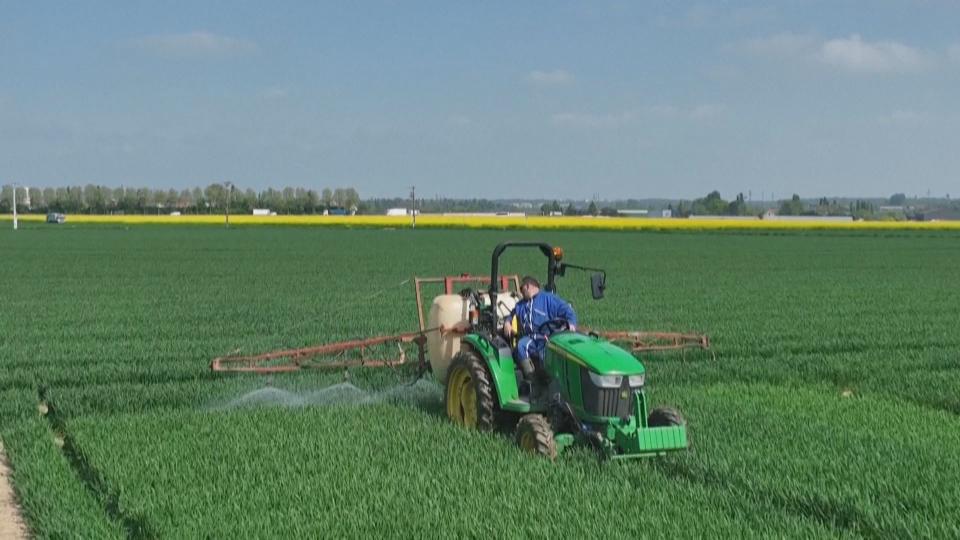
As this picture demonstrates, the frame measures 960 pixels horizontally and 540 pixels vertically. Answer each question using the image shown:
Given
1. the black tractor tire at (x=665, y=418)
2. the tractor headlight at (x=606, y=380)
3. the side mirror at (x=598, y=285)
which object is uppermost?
the side mirror at (x=598, y=285)

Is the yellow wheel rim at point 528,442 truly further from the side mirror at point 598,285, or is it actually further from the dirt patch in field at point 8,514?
the dirt patch in field at point 8,514

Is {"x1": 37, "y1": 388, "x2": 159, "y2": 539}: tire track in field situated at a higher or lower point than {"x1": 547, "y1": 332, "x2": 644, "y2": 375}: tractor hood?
lower

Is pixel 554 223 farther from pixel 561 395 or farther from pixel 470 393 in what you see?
pixel 561 395

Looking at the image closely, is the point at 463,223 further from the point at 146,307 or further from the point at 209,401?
the point at 209,401

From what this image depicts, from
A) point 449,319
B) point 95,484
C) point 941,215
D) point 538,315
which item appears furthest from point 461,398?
point 941,215

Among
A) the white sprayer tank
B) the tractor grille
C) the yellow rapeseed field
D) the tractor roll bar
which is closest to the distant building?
the yellow rapeseed field

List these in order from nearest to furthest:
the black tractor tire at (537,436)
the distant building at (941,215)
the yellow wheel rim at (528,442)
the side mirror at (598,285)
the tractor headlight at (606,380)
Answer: the tractor headlight at (606,380) < the black tractor tire at (537,436) < the yellow wheel rim at (528,442) < the side mirror at (598,285) < the distant building at (941,215)

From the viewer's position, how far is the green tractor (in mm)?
8609

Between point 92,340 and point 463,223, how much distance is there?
73762 millimetres

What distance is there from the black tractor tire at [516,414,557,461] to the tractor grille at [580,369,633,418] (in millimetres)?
368

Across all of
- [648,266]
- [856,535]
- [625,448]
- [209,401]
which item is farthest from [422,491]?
[648,266]

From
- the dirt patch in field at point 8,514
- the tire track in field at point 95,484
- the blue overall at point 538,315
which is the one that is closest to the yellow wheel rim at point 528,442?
the blue overall at point 538,315

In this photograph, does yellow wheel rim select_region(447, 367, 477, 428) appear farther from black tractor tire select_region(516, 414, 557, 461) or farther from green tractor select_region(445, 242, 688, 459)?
black tractor tire select_region(516, 414, 557, 461)

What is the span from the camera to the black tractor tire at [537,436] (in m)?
8.72
